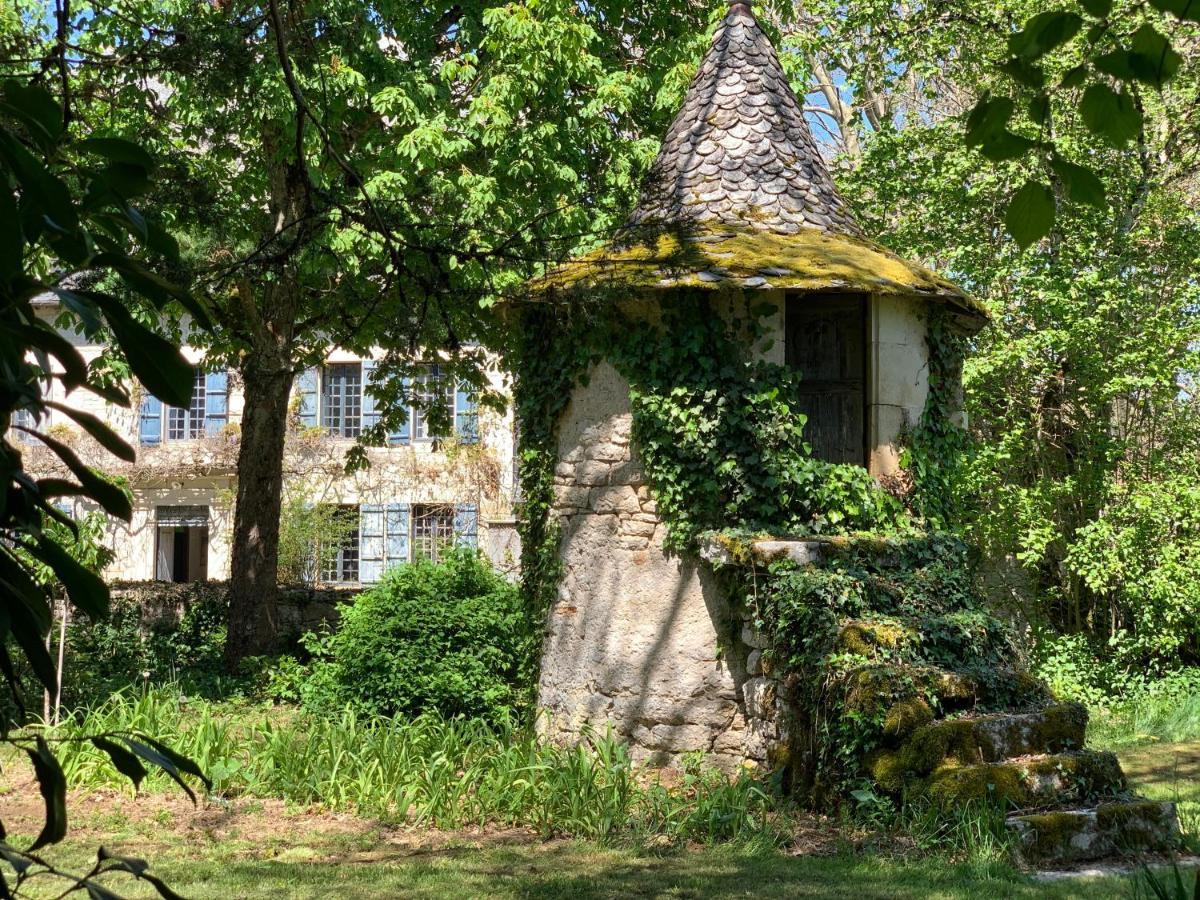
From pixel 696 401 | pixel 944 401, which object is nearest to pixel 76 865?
pixel 696 401

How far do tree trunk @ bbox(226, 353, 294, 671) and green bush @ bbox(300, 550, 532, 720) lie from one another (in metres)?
3.01

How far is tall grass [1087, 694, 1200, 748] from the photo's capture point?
11492 mm

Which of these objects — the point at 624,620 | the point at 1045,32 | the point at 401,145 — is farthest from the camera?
the point at 401,145

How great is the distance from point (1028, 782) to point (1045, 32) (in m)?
5.86

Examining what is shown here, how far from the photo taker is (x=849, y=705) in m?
7.21

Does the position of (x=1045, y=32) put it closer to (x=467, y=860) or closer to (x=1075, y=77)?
(x=1075, y=77)

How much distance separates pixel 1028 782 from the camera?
268 inches

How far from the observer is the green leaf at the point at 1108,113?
1.88 metres

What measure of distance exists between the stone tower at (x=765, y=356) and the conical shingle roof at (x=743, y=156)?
0.04 feet

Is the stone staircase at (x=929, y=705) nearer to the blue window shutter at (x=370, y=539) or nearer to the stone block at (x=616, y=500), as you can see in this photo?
the stone block at (x=616, y=500)

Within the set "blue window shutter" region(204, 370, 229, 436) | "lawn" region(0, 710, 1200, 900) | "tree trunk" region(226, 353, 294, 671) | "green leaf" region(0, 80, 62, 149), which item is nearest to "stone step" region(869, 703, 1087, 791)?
"lawn" region(0, 710, 1200, 900)

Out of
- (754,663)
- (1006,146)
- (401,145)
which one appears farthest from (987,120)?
(401,145)

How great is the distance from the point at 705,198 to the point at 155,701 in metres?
6.15

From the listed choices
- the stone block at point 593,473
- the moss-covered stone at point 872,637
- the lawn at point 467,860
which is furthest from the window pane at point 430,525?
the moss-covered stone at point 872,637
